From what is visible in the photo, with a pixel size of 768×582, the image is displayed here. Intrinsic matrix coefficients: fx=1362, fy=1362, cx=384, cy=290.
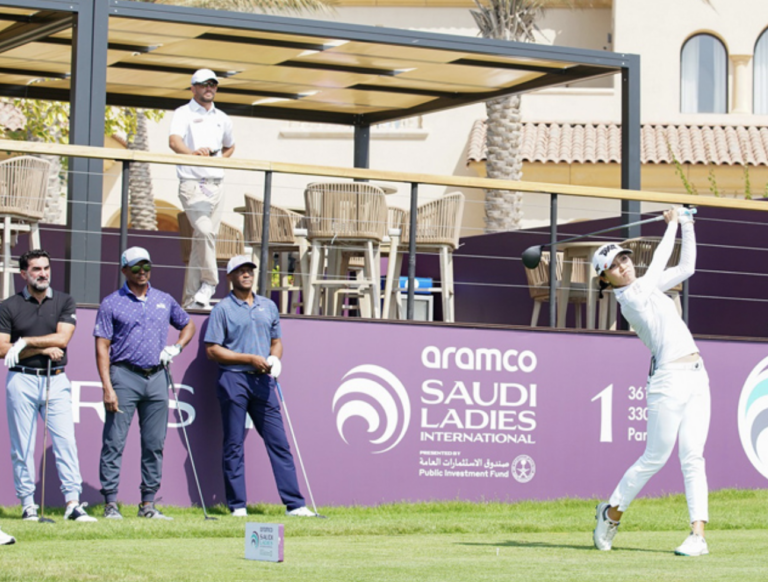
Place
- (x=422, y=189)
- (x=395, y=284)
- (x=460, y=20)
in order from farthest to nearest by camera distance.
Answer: (x=460, y=20)
(x=422, y=189)
(x=395, y=284)

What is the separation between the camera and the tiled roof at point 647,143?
28625mm

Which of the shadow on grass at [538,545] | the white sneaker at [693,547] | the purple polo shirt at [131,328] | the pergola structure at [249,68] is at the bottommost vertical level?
the shadow on grass at [538,545]

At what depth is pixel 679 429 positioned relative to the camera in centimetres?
810

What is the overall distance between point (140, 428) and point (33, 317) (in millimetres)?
1167

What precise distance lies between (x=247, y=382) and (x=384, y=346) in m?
1.43

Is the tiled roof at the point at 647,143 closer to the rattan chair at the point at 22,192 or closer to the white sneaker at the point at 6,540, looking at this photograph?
the rattan chair at the point at 22,192

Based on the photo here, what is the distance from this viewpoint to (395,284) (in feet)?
42.6

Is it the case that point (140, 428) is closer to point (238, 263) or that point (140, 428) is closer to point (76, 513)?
point (76, 513)

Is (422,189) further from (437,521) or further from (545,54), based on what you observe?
(437,521)

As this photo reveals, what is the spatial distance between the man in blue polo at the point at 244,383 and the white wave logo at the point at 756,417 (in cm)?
433

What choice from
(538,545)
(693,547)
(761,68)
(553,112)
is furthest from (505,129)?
(693,547)

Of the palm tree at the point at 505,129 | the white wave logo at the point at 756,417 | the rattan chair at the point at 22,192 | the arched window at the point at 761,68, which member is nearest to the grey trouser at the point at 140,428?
the rattan chair at the point at 22,192

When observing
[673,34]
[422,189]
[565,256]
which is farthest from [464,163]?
[565,256]

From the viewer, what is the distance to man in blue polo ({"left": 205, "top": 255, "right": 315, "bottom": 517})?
34.1 feet
